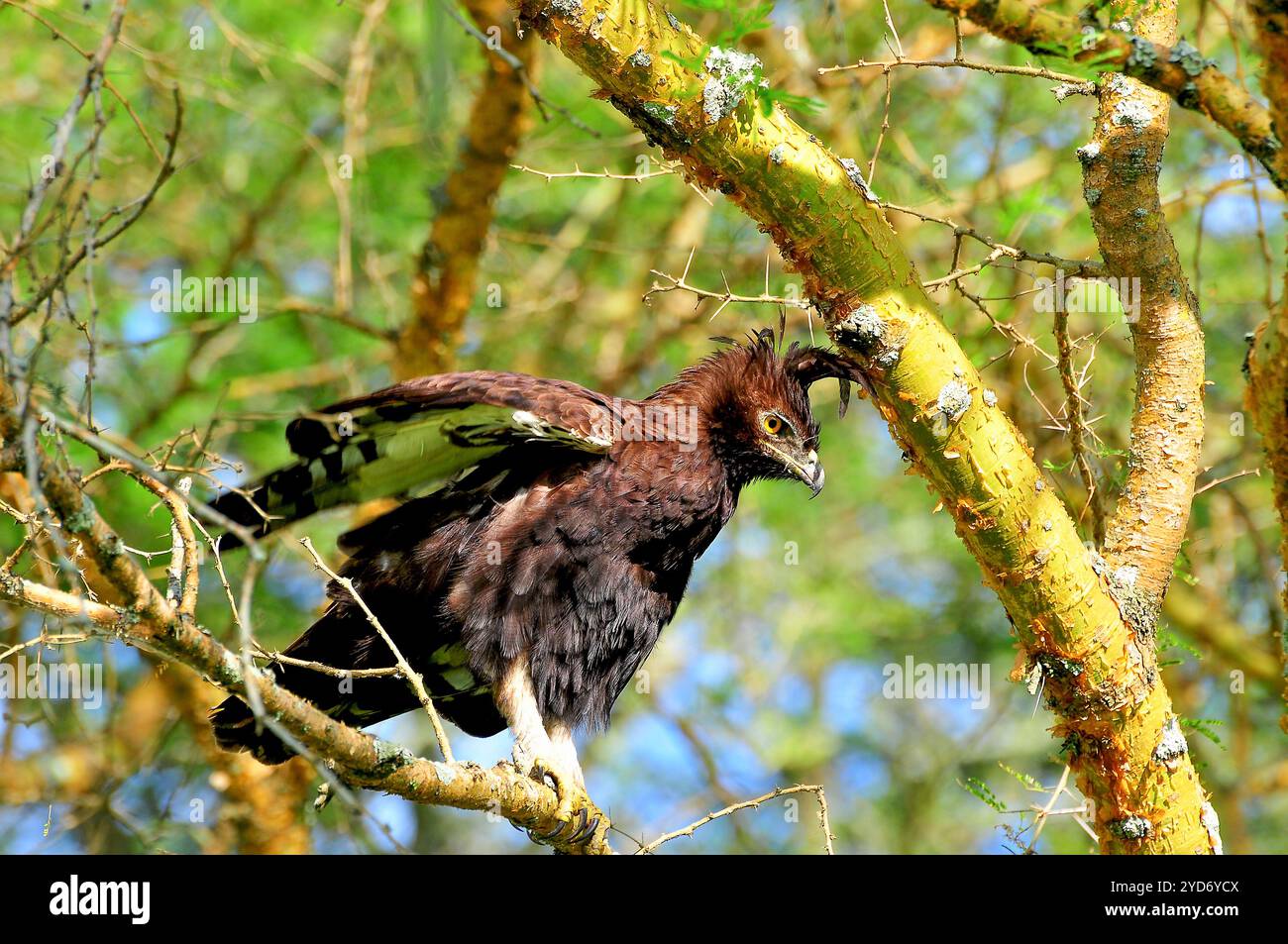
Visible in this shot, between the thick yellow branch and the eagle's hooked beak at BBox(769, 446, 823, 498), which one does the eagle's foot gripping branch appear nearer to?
the eagle's hooked beak at BBox(769, 446, 823, 498)

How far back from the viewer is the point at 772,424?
5.37 meters

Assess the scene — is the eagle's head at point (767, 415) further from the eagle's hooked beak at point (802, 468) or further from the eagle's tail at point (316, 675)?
the eagle's tail at point (316, 675)

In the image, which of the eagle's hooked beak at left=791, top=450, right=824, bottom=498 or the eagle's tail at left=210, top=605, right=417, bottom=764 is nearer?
the eagle's tail at left=210, top=605, right=417, bottom=764

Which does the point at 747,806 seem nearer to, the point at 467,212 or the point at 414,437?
the point at 414,437

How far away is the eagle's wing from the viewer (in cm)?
439

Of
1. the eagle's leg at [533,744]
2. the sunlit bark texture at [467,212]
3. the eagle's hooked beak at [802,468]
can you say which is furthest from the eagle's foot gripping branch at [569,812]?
the sunlit bark texture at [467,212]

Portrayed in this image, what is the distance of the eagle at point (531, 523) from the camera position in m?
4.68

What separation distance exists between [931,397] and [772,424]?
172 cm

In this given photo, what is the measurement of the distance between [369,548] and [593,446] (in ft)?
3.61

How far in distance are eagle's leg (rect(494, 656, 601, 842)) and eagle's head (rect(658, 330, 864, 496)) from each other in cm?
128

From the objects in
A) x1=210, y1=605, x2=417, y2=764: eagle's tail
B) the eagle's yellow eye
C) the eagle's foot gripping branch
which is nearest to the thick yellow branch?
the eagle's yellow eye

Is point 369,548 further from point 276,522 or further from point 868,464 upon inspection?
point 868,464

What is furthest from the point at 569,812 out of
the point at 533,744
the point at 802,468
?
the point at 802,468
